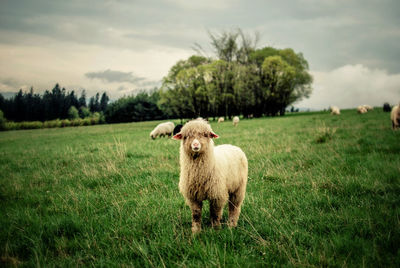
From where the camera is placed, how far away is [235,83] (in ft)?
140

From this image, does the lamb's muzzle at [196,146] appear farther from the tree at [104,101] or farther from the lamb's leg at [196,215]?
the tree at [104,101]

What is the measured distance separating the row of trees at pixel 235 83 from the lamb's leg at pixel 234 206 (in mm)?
34717

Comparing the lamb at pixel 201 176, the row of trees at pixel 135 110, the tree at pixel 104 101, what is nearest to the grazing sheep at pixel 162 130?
the lamb at pixel 201 176

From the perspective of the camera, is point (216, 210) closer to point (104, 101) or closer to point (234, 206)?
point (234, 206)

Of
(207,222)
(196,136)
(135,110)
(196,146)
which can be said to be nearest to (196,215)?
(207,222)

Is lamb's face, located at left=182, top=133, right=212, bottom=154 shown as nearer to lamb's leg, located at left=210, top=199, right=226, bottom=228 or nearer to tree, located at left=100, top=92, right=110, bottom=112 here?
lamb's leg, located at left=210, top=199, right=226, bottom=228

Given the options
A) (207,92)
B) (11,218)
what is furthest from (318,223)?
(207,92)

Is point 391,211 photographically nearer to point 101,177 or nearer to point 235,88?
point 101,177

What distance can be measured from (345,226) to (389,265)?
0.82m

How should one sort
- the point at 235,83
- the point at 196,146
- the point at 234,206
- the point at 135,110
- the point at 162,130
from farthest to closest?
1. the point at 135,110
2. the point at 235,83
3. the point at 162,130
4. the point at 234,206
5. the point at 196,146

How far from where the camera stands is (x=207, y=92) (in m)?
41.2

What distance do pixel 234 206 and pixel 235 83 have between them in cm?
4099

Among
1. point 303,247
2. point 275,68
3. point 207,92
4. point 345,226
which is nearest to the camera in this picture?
point 303,247

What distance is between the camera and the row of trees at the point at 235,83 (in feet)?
136
